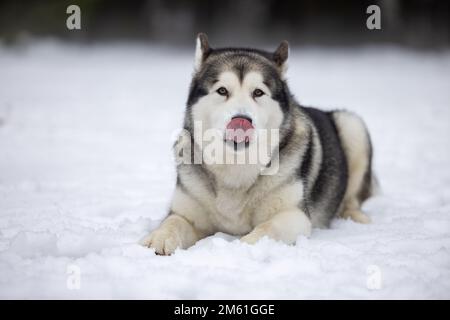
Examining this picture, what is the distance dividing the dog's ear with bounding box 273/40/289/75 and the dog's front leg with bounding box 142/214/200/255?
4.68 ft

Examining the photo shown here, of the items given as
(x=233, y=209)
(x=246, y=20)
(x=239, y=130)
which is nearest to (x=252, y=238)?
(x=233, y=209)

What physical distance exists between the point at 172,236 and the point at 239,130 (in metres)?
0.85

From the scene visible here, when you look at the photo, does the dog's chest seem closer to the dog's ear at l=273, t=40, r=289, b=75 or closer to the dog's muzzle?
the dog's muzzle

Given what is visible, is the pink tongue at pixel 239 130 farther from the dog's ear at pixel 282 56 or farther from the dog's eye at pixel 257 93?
the dog's ear at pixel 282 56

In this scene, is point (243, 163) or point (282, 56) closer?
point (243, 163)

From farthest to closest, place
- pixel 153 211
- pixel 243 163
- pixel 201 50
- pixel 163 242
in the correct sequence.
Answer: pixel 153 211 → pixel 201 50 → pixel 243 163 → pixel 163 242

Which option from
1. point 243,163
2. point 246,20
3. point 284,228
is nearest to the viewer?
point 284,228

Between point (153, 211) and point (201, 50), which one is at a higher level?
point (201, 50)

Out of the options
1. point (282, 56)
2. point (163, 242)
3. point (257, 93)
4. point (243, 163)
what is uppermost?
point (282, 56)

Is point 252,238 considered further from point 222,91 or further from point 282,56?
point 282,56

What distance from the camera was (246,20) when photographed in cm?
2253

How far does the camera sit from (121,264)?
2975 mm

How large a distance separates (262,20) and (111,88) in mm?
10360

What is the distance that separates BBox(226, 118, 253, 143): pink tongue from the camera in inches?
134
